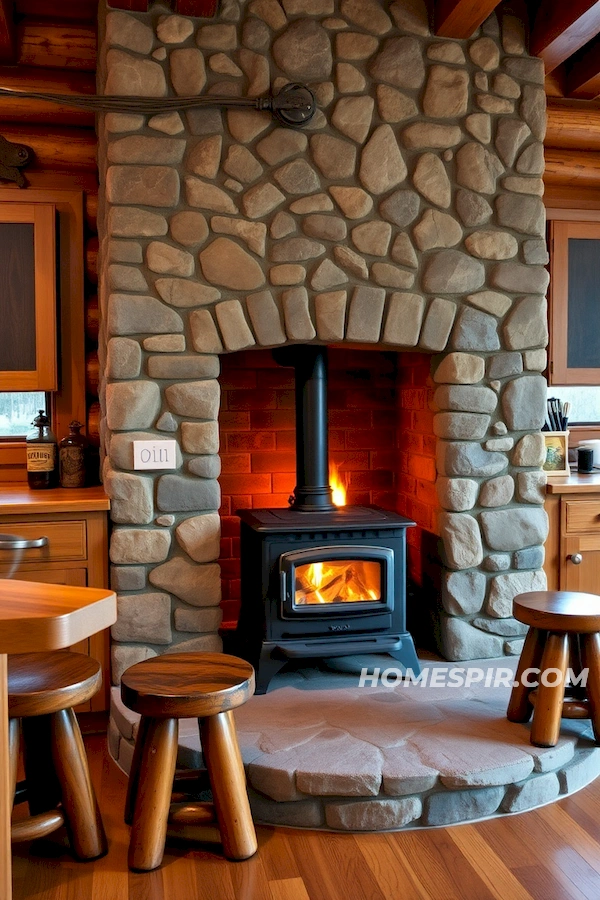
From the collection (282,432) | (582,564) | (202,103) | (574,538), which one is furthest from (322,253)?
(582,564)

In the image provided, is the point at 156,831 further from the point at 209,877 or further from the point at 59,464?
the point at 59,464

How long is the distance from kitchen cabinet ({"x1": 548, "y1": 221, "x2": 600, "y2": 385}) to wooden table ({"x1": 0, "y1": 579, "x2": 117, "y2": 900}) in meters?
3.31

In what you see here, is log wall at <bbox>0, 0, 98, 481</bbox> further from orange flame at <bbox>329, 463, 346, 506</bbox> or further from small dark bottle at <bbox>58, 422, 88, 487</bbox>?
orange flame at <bbox>329, 463, 346, 506</bbox>

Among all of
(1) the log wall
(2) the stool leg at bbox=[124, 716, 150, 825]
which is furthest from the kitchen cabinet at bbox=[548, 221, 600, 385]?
(2) the stool leg at bbox=[124, 716, 150, 825]

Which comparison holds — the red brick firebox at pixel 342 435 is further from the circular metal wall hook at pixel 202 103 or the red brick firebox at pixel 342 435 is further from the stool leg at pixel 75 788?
the stool leg at pixel 75 788

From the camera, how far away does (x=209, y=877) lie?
2.37 meters

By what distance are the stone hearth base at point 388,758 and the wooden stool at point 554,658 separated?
2.6 inches

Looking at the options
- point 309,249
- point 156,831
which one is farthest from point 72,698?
point 309,249

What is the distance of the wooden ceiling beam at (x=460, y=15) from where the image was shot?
3244 mm

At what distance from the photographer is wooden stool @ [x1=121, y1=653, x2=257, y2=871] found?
7.81 ft

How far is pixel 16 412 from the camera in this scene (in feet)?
13.4

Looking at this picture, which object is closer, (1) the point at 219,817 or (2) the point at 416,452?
(1) the point at 219,817

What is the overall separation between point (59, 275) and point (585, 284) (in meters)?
2.69

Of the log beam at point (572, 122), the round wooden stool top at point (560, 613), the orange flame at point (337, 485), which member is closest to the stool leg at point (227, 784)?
the round wooden stool top at point (560, 613)
